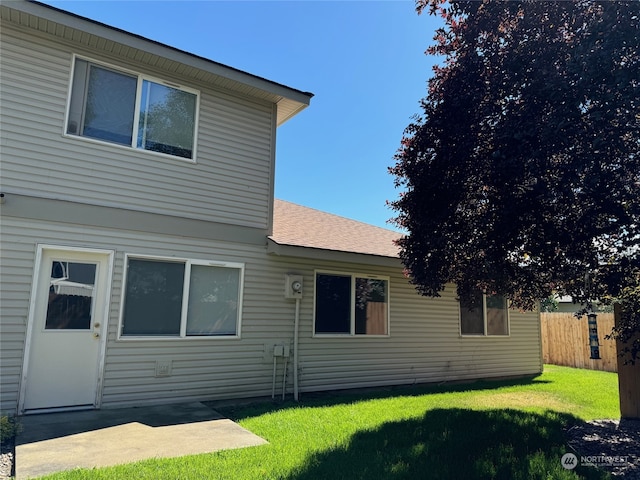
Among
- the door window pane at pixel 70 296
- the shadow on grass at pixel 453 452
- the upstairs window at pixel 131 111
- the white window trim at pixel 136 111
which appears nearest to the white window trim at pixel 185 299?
the door window pane at pixel 70 296

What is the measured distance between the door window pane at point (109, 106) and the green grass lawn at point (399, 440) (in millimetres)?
4701

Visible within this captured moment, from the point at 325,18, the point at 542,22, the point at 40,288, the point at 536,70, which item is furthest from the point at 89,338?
the point at 325,18

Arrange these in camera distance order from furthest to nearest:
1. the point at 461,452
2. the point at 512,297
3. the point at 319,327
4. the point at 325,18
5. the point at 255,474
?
the point at 325,18 → the point at 319,327 → the point at 512,297 → the point at 461,452 → the point at 255,474

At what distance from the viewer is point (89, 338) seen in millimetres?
6109

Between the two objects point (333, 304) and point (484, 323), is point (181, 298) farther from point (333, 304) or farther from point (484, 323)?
point (484, 323)

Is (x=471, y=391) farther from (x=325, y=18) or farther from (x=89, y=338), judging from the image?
(x=325, y=18)

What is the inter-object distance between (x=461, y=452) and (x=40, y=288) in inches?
228

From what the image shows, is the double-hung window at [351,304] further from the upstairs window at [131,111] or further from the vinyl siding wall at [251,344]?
the upstairs window at [131,111]

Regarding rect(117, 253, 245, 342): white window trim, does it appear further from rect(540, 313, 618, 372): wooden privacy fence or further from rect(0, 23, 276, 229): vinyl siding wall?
rect(540, 313, 618, 372): wooden privacy fence

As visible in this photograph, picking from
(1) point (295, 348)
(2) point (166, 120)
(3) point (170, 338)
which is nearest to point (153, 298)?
(3) point (170, 338)

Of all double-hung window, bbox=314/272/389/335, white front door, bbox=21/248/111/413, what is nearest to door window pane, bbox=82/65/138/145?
white front door, bbox=21/248/111/413

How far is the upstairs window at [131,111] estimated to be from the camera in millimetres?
6449

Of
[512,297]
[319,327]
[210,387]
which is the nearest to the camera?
[210,387]

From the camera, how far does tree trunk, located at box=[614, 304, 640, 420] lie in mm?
6305
